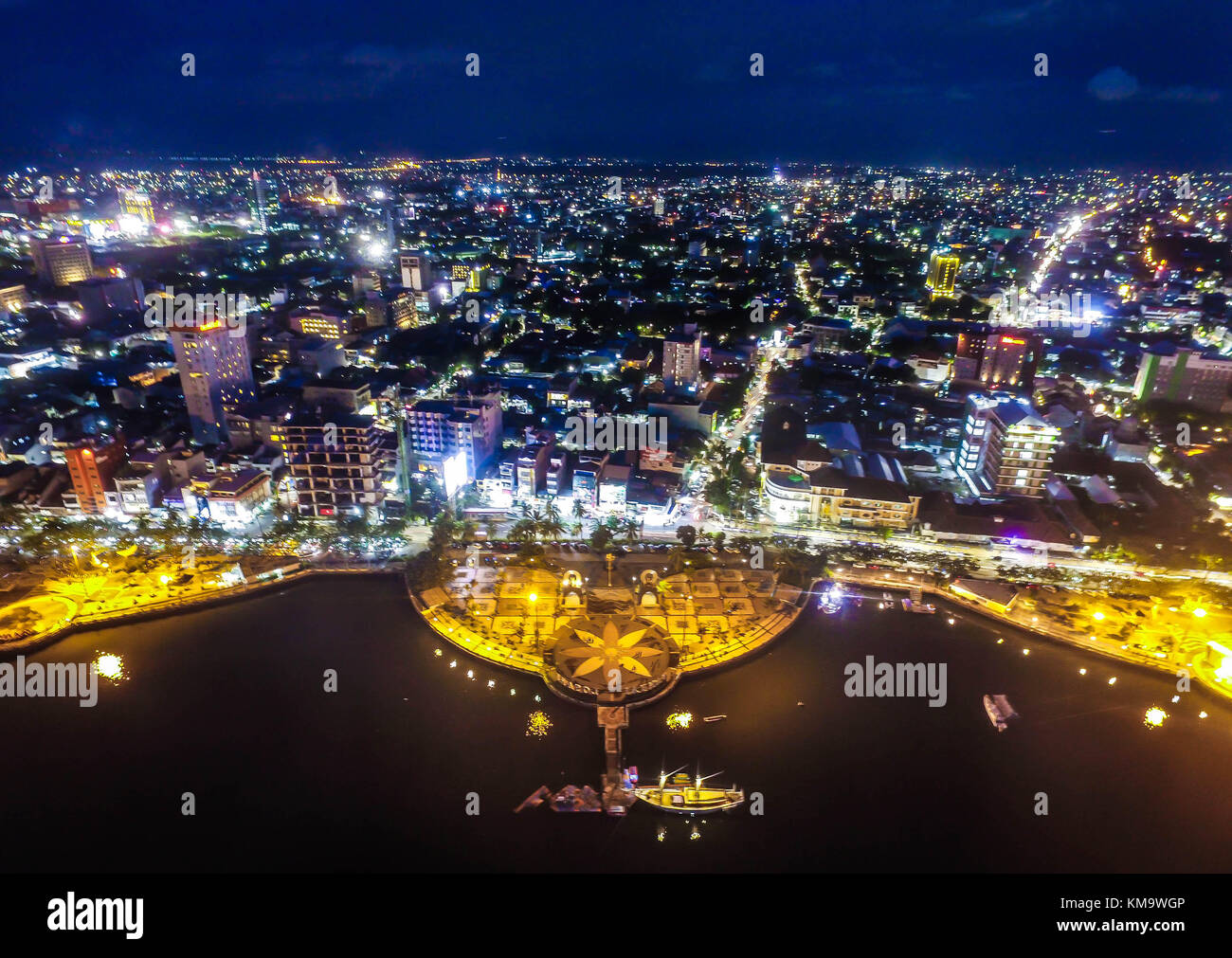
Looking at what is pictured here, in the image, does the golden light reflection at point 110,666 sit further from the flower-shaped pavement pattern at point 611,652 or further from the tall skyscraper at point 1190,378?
the tall skyscraper at point 1190,378

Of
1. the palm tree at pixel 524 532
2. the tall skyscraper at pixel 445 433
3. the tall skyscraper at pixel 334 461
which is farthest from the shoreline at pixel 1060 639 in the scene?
the tall skyscraper at pixel 334 461

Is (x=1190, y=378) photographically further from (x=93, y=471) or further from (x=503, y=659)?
(x=93, y=471)

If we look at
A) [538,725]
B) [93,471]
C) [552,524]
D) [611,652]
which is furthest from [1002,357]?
[93,471]

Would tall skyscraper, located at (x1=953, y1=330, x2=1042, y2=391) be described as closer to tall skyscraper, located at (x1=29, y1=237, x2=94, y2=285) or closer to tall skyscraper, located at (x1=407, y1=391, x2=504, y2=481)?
tall skyscraper, located at (x1=407, y1=391, x2=504, y2=481)

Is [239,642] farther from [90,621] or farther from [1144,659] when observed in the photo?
[1144,659]

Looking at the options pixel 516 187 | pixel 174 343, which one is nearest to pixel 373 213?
pixel 516 187

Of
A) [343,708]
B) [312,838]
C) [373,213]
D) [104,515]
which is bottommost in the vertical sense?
[312,838]
